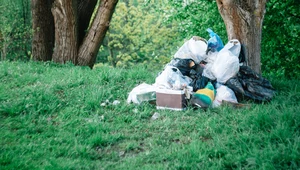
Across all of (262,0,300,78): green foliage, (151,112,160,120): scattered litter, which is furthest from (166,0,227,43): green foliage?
(151,112,160,120): scattered litter

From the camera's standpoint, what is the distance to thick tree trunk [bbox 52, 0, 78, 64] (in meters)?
8.71

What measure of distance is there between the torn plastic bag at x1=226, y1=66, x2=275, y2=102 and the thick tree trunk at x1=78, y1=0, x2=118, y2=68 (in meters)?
4.11

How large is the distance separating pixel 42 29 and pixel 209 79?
5701 millimetres

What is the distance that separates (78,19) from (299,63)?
6.12m

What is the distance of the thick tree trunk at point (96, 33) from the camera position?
8.62 m

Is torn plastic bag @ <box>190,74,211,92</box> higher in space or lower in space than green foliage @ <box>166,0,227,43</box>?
lower

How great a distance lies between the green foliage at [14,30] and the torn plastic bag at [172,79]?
20.0 ft

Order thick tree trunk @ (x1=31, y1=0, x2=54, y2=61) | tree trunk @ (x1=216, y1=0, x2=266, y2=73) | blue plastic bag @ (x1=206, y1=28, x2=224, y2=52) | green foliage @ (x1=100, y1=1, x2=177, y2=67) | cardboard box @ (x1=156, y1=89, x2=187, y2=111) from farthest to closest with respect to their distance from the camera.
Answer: green foliage @ (x1=100, y1=1, x2=177, y2=67)
thick tree trunk @ (x1=31, y1=0, x2=54, y2=61)
tree trunk @ (x1=216, y1=0, x2=266, y2=73)
blue plastic bag @ (x1=206, y1=28, x2=224, y2=52)
cardboard box @ (x1=156, y1=89, x2=187, y2=111)

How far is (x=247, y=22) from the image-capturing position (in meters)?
6.16

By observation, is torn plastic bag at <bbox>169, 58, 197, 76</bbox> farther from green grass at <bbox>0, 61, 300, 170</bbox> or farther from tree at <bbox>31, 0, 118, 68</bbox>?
tree at <bbox>31, 0, 118, 68</bbox>

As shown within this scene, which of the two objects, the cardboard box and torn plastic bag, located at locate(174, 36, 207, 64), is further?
torn plastic bag, located at locate(174, 36, 207, 64)

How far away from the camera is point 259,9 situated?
6.22m

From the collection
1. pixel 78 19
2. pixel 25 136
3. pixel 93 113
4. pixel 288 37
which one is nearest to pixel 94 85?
pixel 93 113

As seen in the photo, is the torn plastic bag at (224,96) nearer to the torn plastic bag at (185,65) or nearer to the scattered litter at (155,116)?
the torn plastic bag at (185,65)
